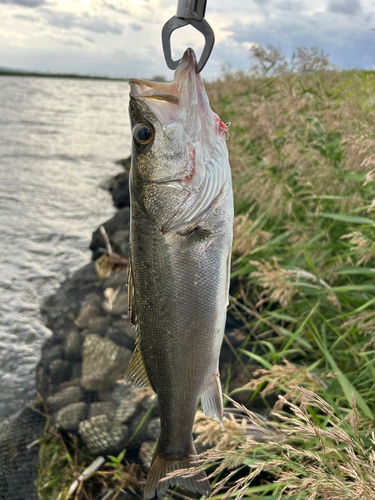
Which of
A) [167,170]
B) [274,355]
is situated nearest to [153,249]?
[167,170]

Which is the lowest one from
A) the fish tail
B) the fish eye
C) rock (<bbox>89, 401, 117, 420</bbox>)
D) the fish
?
rock (<bbox>89, 401, 117, 420</bbox>)

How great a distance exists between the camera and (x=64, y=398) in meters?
3.77

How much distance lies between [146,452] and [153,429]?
0.17 meters

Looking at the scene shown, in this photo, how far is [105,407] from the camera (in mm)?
3520

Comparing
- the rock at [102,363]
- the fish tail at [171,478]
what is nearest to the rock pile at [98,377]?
the rock at [102,363]

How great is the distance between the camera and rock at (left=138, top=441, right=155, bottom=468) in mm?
3053

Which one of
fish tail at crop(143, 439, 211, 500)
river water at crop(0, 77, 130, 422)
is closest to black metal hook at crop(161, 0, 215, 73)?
fish tail at crop(143, 439, 211, 500)

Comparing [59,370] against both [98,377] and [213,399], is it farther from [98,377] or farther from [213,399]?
[213,399]

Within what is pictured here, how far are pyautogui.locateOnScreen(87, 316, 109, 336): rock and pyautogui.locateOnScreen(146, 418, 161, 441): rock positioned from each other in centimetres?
139

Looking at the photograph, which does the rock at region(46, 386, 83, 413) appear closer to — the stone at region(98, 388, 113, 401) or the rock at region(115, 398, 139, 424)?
the stone at region(98, 388, 113, 401)

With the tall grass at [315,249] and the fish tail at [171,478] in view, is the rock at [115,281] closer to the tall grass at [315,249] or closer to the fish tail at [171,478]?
the tall grass at [315,249]

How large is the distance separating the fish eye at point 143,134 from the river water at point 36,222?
4.32 metres

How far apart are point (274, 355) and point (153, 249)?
Answer: 1.92 meters

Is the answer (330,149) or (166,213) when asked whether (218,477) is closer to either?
(166,213)
